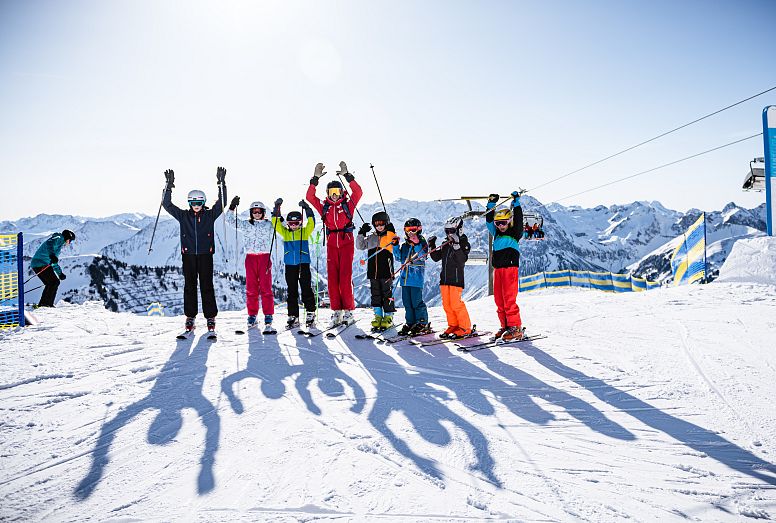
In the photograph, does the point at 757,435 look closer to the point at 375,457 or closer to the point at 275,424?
the point at 375,457

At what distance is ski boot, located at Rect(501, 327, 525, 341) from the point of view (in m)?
6.28

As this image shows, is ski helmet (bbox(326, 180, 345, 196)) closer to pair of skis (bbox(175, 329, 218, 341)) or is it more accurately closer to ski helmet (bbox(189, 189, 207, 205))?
ski helmet (bbox(189, 189, 207, 205))

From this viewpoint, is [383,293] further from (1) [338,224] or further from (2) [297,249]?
(2) [297,249]

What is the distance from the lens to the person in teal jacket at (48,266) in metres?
10.9

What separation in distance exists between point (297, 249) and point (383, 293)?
5.63ft

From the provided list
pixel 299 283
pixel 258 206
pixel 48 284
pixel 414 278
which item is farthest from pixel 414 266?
pixel 48 284

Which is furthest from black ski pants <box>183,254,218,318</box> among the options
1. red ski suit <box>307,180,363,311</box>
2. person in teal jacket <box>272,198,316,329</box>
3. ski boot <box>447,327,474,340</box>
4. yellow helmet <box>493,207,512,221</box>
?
yellow helmet <box>493,207,512,221</box>

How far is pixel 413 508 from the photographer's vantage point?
2.20 meters

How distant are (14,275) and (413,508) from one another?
921 cm

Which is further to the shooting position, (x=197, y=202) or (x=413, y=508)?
(x=197, y=202)

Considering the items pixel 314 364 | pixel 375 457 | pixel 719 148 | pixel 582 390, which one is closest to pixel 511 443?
pixel 375 457

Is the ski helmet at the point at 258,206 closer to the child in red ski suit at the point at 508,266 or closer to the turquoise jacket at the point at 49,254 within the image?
the child in red ski suit at the point at 508,266

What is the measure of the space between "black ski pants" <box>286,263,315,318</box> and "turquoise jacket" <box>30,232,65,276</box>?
7377mm

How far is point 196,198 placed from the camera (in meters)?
6.71
